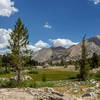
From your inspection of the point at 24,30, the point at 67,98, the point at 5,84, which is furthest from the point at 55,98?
the point at 24,30

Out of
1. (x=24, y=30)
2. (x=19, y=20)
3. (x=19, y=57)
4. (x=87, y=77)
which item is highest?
(x=19, y=20)

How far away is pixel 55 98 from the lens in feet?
28.2

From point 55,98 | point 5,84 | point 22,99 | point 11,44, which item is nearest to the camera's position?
point 22,99

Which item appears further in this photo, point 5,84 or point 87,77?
point 87,77

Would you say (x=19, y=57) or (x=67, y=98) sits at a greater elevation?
(x=19, y=57)

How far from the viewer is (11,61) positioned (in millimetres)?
23547

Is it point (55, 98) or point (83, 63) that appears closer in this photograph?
point (55, 98)

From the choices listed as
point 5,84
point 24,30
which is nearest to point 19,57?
point 24,30

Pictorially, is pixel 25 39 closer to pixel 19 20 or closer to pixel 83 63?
pixel 19 20

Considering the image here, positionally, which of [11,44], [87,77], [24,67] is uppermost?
[11,44]

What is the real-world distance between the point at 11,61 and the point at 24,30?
595 cm

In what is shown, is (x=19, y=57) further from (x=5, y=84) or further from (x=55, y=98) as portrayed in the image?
(x=55, y=98)

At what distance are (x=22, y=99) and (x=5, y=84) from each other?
8037mm

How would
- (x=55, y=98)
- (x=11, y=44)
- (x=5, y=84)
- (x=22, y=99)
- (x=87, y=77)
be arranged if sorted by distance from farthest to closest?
(x=87, y=77) → (x=11, y=44) → (x=5, y=84) → (x=55, y=98) → (x=22, y=99)
